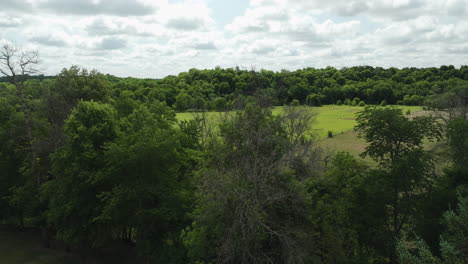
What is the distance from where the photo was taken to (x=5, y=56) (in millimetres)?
22656

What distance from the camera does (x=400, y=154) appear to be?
18953 mm

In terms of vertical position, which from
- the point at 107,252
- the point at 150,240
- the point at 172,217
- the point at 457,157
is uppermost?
the point at 457,157

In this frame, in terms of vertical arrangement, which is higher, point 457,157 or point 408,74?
point 408,74

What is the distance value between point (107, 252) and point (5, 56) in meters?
15.9

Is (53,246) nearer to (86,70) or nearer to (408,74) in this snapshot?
(86,70)

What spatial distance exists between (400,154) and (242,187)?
11.6 m

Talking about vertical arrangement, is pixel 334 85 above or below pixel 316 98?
above

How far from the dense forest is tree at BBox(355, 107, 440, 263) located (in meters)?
0.07

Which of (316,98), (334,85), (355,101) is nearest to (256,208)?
(316,98)

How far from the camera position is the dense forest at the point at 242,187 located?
12.2 metres

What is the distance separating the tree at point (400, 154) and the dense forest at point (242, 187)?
7cm

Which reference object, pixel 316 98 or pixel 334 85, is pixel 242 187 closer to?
pixel 316 98

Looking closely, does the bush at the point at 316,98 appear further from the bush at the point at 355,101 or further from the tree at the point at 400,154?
the tree at the point at 400,154

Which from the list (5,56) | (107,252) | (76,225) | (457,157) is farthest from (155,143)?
(457,157)
